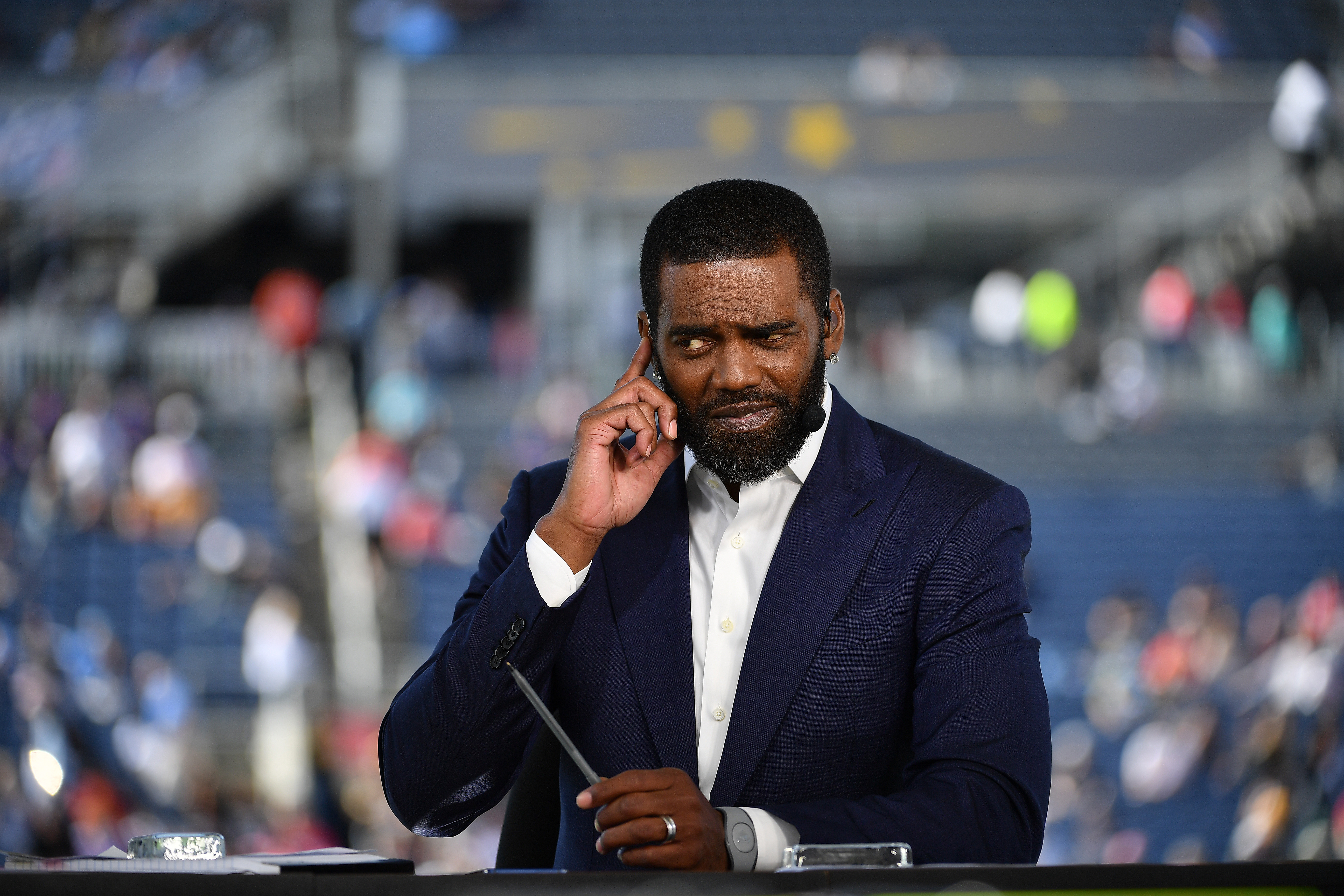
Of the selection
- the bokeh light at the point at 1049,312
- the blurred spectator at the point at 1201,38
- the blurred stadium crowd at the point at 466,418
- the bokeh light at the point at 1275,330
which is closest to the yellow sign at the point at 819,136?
the blurred stadium crowd at the point at 466,418

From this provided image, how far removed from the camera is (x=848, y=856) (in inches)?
36.2

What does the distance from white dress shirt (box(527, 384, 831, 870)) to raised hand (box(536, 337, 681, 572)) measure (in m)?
0.02

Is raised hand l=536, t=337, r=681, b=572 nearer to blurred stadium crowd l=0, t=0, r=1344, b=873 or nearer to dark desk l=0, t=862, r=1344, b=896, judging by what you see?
dark desk l=0, t=862, r=1344, b=896

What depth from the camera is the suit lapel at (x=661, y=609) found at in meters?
1.38

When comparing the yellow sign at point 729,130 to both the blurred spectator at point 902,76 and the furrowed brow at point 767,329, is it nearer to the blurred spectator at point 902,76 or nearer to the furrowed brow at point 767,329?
the blurred spectator at point 902,76

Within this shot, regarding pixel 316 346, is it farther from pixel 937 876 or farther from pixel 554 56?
pixel 937 876

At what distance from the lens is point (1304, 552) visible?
771 centimetres

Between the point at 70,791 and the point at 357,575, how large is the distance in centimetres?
167

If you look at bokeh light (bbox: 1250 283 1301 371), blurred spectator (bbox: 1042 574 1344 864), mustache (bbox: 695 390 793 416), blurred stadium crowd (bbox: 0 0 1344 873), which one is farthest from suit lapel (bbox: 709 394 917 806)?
bokeh light (bbox: 1250 283 1301 371)

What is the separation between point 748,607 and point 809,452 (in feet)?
0.58

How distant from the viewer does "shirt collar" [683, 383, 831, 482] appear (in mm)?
1474

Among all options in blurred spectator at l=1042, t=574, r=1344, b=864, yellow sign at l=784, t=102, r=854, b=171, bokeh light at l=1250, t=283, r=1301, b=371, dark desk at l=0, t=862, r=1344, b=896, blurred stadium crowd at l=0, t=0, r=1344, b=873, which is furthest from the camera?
yellow sign at l=784, t=102, r=854, b=171

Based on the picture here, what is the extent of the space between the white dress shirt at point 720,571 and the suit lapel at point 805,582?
2 centimetres

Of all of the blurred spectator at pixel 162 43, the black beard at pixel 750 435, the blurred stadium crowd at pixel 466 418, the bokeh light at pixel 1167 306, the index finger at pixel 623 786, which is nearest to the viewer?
the index finger at pixel 623 786
